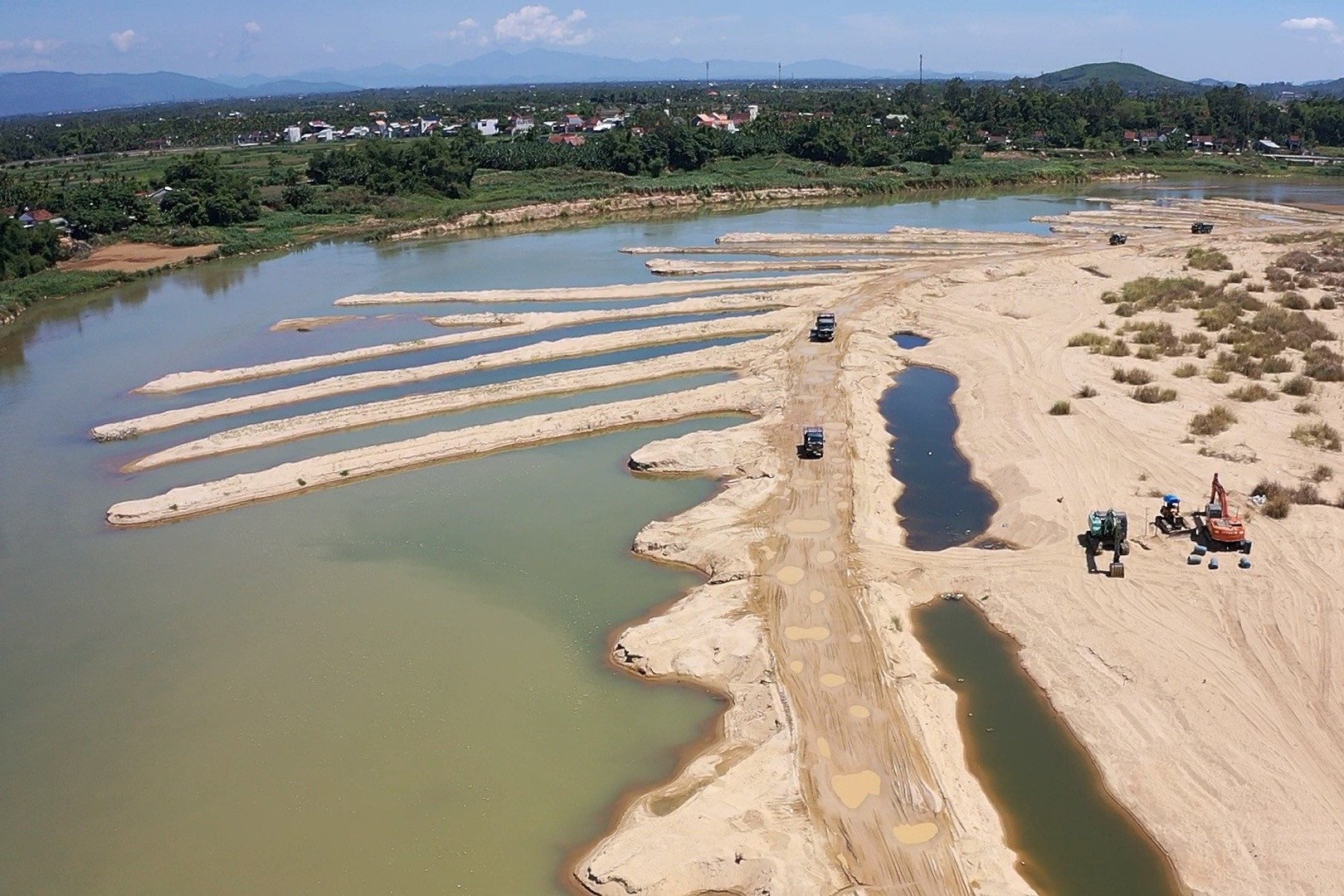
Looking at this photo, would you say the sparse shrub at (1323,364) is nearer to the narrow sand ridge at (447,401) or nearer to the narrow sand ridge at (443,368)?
the narrow sand ridge at (447,401)

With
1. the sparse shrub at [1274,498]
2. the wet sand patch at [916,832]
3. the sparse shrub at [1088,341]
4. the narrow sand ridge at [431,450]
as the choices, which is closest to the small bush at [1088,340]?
the sparse shrub at [1088,341]

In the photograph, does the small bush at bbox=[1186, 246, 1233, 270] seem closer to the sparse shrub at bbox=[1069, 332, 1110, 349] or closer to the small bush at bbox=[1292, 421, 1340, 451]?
the sparse shrub at bbox=[1069, 332, 1110, 349]

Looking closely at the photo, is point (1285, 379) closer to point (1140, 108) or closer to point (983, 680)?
point (983, 680)

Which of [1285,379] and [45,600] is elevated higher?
[1285,379]

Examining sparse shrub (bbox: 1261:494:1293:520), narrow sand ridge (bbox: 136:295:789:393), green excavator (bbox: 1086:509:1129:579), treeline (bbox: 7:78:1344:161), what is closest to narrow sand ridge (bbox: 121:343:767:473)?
narrow sand ridge (bbox: 136:295:789:393)

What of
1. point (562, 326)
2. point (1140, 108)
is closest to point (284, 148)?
point (562, 326)

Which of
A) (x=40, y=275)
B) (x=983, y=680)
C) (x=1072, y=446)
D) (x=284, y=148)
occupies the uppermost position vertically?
(x=284, y=148)

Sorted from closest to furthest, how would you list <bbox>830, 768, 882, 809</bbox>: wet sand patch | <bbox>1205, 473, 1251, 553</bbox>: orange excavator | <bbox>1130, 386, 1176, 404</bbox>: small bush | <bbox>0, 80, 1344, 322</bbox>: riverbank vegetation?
1. <bbox>830, 768, 882, 809</bbox>: wet sand patch
2. <bbox>1205, 473, 1251, 553</bbox>: orange excavator
3. <bbox>1130, 386, 1176, 404</bbox>: small bush
4. <bbox>0, 80, 1344, 322</bbox>: riverbank vegetation

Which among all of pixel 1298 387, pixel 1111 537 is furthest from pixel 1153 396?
pixel 1111 537
